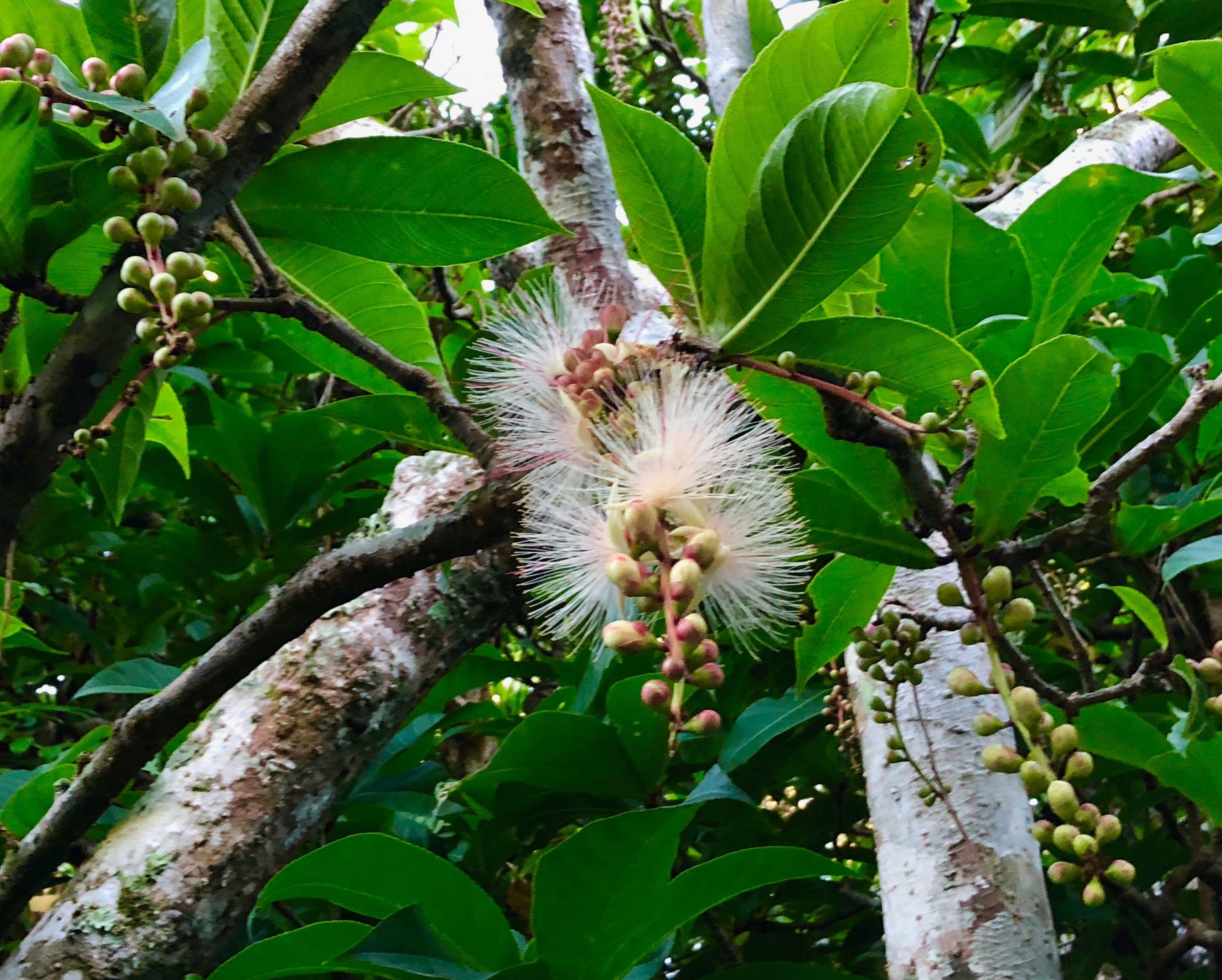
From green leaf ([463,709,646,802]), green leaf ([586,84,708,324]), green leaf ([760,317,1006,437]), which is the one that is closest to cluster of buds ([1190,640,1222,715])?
green leaf ([760,317,1006,437])

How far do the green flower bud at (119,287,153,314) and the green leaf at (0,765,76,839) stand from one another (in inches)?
28.9

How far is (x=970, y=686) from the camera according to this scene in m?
0.60

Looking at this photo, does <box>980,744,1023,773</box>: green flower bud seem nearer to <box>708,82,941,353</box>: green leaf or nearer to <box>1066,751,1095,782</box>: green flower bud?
<box>1066,751,1095,782</box>: green flower bud

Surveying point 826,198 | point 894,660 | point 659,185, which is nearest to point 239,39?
point 659,185

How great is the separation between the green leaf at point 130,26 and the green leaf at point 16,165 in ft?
0.28

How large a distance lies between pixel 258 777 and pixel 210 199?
0.68 meters

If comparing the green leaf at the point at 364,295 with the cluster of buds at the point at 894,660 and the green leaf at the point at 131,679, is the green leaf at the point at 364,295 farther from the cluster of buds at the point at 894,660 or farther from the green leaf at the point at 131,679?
the green leaf at the point at 131,679

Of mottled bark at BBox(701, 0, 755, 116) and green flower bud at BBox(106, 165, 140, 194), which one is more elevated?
mottled bark at BBox(701, 0, 755, 116)

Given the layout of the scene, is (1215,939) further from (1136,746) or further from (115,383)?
(115,383)

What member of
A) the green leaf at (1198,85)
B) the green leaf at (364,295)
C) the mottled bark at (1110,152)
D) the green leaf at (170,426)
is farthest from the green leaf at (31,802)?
the mottled bark at (1110,152)

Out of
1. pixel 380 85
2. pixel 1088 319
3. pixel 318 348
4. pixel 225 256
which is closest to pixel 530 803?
pixel 318 348

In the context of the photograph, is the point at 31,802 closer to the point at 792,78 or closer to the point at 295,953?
the point at 295,953

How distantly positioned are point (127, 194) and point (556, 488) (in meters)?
0.35

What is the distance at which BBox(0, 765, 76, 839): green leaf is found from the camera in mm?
1082
